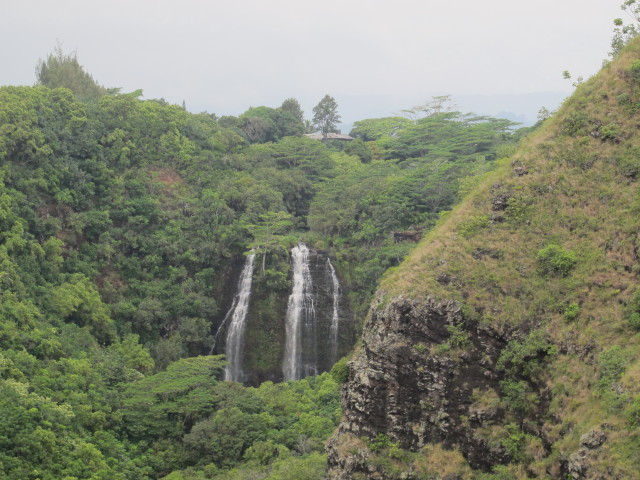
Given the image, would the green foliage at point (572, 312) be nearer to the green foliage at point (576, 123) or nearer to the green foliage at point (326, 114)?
the green foliage at point (576, 123)

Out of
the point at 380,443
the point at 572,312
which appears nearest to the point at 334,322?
the point at 380,443

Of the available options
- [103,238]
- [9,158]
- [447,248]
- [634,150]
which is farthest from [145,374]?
[634,150]

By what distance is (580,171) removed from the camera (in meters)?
19.3

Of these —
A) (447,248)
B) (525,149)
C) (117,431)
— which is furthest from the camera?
(117,431)

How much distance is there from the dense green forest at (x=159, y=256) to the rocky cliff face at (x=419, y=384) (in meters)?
1.78

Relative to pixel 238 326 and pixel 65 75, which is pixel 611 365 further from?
pixel 65 75

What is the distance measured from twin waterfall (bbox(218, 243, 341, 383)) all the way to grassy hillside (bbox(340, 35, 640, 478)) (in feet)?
49.8

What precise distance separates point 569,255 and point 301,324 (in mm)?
18681

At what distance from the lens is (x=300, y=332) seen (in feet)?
110

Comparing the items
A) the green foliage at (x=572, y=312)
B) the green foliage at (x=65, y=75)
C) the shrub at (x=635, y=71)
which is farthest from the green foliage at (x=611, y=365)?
the green foliage at (x=65, y=75)

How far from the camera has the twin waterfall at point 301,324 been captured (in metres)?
32.9

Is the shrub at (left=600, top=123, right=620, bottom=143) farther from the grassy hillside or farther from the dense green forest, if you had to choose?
the dense green forest

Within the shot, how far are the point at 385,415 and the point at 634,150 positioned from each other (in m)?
10.8

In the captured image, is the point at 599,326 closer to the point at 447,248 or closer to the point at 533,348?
the point at 533,348
